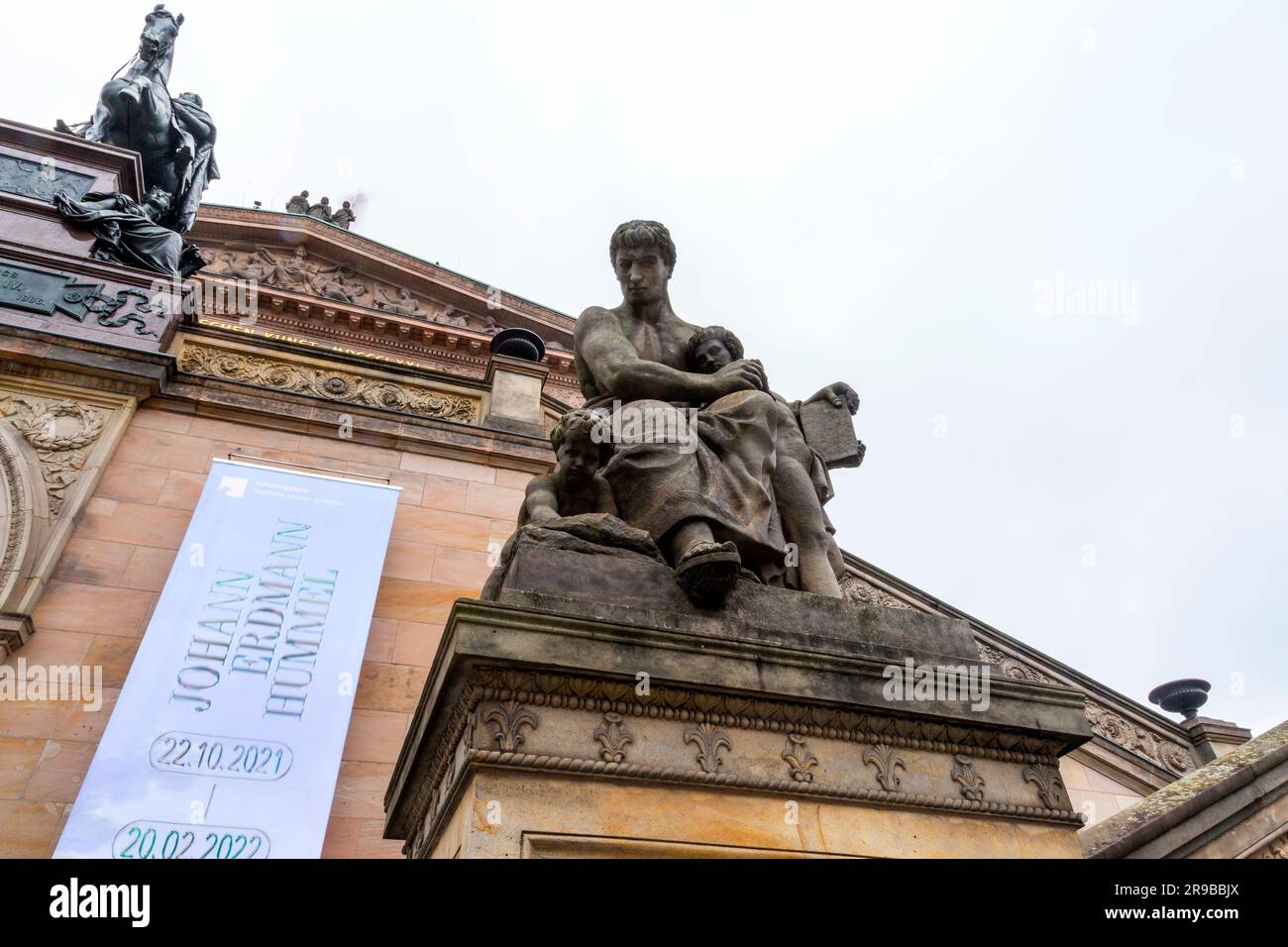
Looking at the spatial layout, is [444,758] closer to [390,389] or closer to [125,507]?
[125,507]

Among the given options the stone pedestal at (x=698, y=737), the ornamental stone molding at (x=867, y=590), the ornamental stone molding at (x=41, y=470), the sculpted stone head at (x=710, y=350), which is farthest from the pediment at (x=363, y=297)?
the stone pedestal at (x=698, y=737)

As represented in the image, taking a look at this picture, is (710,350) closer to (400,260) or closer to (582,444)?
(582,444)

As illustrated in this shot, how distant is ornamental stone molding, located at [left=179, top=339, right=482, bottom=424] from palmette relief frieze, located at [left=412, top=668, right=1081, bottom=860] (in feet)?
25.6

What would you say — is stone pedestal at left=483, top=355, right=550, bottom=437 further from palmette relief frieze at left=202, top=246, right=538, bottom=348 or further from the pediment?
palmette relief frieze at left=202, top=246, right=538, bottom=348

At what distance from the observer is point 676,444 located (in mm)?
3496

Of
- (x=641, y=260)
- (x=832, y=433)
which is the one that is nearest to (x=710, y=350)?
(x=641, y=260)

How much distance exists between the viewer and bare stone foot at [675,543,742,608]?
9.55 ft

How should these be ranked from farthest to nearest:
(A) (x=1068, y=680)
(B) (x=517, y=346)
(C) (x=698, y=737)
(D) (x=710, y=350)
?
(A) (x=1068, y=680) → (B) (x=517, y=346) → (D) (x=710, y=350) → (C) (x=698, y=737)

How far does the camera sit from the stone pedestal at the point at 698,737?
7.79 ft

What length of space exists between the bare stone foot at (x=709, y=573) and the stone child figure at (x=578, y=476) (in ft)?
2.22

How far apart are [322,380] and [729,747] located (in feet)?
29.2

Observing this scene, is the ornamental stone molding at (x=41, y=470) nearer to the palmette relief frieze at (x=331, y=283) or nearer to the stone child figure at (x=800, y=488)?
the stone child figure at (x=800, y=488)
